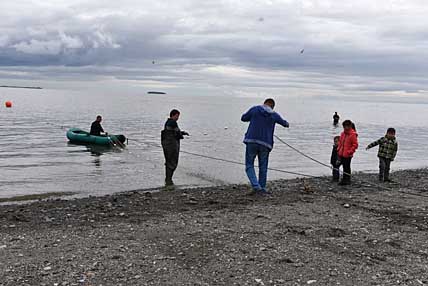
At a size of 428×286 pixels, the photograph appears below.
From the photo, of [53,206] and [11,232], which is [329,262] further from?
[53,206]

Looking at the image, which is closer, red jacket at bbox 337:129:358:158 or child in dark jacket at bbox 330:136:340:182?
red jacket at bbox 337:129:358:158

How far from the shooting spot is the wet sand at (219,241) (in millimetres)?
6340

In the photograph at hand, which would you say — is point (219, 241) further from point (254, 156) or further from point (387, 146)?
point (387, 146)

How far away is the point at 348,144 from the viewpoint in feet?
45.8

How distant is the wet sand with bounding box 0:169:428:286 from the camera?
6.34 metres

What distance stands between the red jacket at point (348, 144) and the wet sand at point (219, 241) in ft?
6.90

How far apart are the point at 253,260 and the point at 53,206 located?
6.71 metres

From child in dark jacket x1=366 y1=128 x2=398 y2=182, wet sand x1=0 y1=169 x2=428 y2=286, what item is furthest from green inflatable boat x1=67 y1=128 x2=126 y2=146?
child in dark jacket x1=366 y1=128 x2=398 y2=182

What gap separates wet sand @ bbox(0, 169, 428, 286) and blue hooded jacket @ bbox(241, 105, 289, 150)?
1440mm

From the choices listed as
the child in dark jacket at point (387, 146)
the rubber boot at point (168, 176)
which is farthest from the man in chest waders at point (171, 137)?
the child in dark jacket at point (387, 146)

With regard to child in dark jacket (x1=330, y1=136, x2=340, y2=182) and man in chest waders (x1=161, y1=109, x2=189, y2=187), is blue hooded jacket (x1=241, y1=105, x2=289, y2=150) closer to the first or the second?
man in chest waders (x1=161, y1=109, x2=189, y2=187)

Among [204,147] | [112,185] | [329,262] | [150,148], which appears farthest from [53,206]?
[204,147]

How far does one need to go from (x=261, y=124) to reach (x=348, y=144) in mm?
3640

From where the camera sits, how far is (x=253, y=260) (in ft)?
22.6
